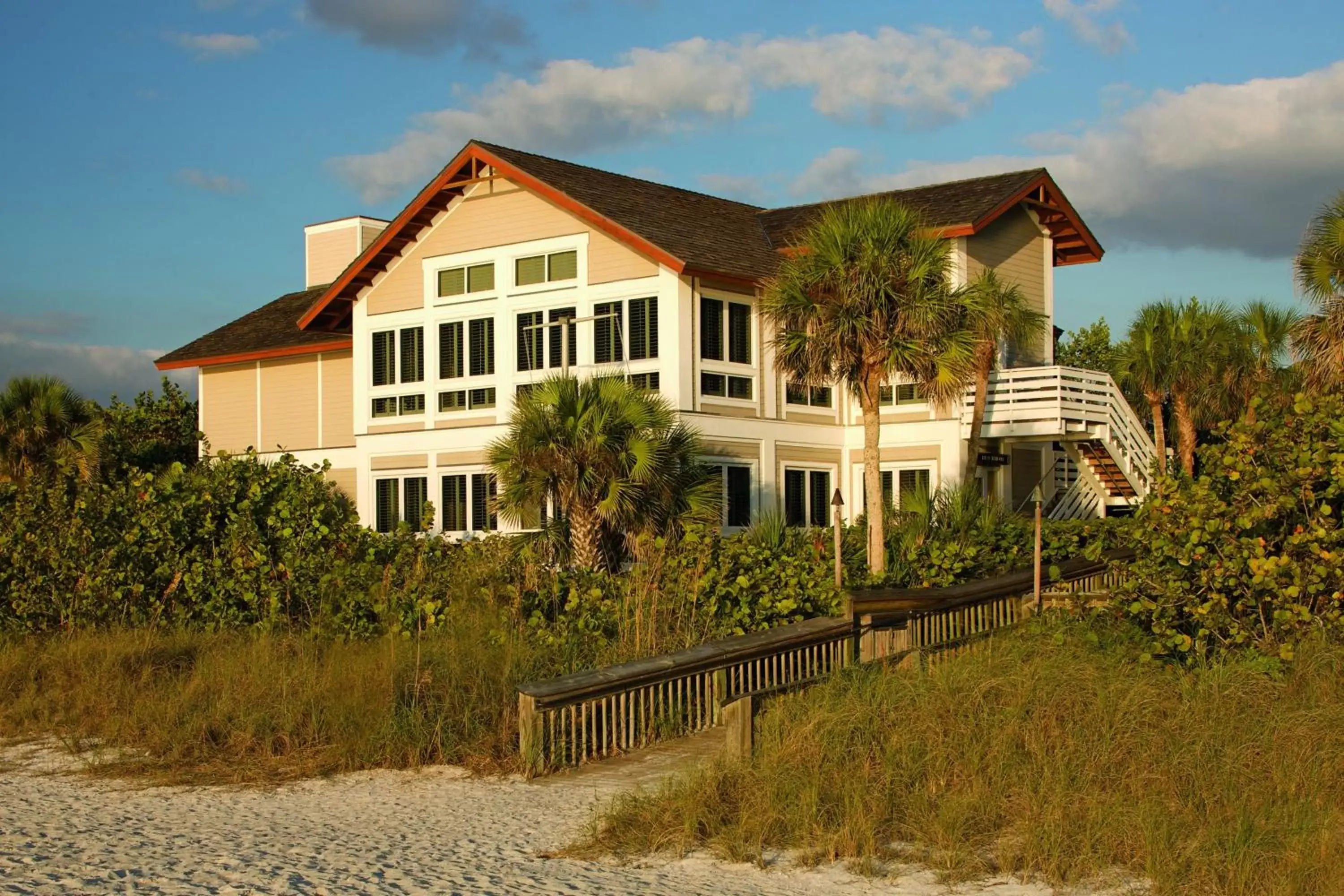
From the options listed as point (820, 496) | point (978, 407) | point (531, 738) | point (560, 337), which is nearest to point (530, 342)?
point (560, 337)

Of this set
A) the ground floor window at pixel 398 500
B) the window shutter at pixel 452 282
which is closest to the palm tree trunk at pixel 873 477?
the window shutter at pixel 452 282

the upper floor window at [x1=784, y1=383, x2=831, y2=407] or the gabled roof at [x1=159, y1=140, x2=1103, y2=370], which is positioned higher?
the gabled roof at [x1=159, y1=140, x2=1103, y2=370]

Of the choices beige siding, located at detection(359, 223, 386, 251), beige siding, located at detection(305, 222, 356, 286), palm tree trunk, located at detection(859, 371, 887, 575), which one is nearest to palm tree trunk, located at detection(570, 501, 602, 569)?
palm tree trunk, located at detection(859, 371, 887, 575)

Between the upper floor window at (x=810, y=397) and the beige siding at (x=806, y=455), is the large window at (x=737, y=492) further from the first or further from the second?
the upper floor window at (x=810, y=397)

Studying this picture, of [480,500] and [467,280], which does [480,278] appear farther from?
[480,500]

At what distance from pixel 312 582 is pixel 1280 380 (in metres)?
23.1

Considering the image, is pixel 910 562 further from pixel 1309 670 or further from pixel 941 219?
pixel 941 219

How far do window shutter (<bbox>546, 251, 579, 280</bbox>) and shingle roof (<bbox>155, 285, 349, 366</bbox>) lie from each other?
22.6ft

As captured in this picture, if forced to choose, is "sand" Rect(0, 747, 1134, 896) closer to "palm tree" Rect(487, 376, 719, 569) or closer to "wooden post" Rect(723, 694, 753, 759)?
"wooden post" Rect(723, 694, 753, 759)

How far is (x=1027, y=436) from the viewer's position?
28328 millimetres

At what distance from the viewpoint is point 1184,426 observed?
32375 millimetres

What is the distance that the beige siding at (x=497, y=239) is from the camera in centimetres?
2808

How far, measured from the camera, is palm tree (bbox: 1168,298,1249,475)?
106 feet

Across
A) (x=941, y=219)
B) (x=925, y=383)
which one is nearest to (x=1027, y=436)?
(x=941, y=219)
